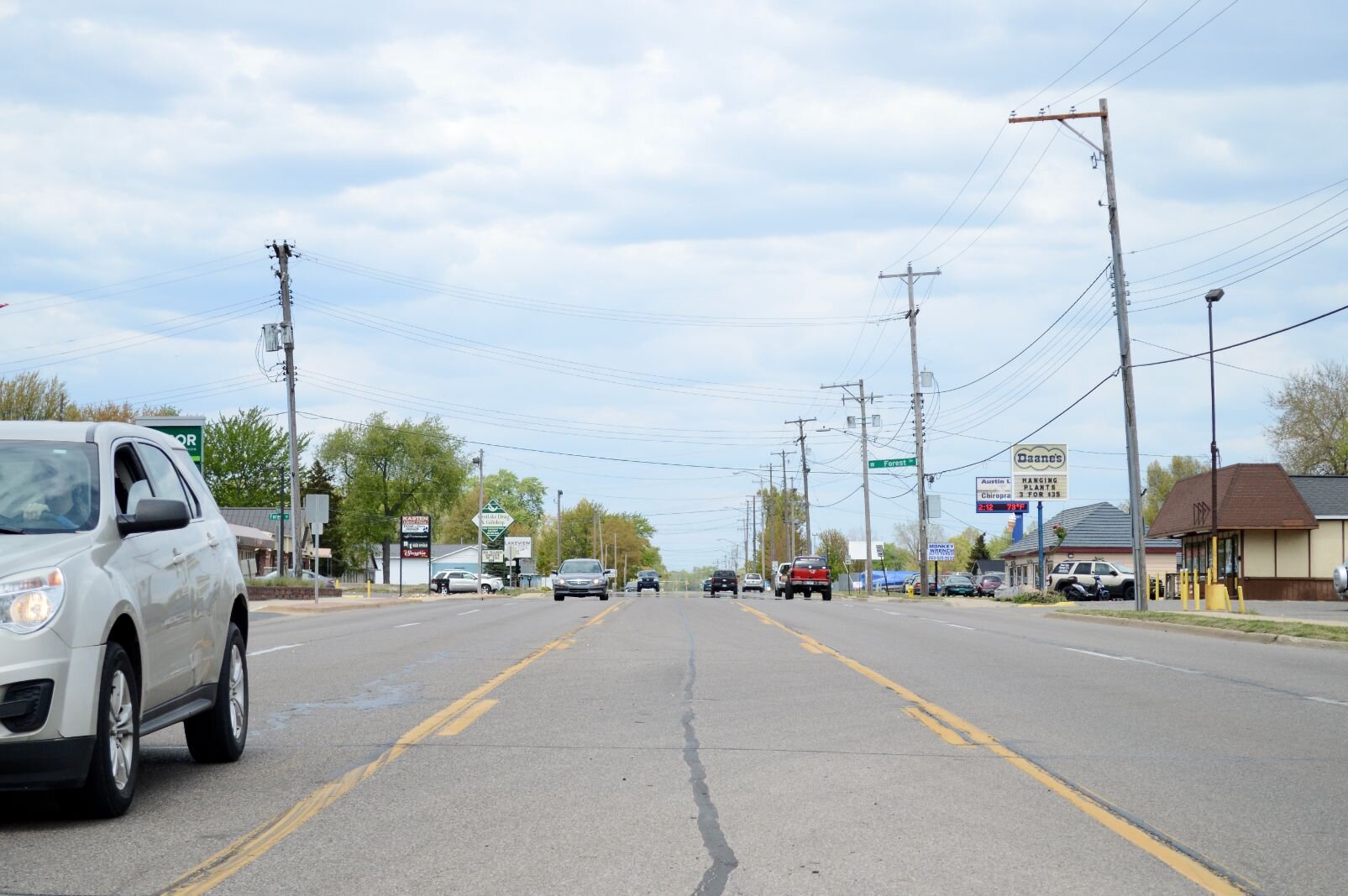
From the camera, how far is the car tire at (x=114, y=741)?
247 inches

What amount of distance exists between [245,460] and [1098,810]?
→ 106933mm

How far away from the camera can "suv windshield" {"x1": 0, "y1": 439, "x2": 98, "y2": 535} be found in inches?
263

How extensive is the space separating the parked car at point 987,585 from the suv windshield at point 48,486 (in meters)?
73.9

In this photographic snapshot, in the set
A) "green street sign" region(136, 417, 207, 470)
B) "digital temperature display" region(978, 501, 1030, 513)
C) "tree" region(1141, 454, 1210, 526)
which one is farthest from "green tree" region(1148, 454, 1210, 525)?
"green street sign" region(136, 417, 207, 470)

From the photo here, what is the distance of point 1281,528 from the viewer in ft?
170

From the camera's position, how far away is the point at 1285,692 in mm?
13445

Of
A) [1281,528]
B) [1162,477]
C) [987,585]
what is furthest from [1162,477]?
[1281,528]

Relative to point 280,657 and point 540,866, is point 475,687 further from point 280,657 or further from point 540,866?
point 540,866

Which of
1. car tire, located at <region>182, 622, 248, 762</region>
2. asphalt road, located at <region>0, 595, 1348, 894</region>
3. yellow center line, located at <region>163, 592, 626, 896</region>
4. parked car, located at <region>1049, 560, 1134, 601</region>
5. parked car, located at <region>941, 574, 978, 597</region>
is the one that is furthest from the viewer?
parked car, located at <region>941, 574, 978, 597</region>

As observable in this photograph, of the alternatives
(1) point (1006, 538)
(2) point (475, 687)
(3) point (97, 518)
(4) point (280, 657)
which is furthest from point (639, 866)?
(1) point (1006, 538)

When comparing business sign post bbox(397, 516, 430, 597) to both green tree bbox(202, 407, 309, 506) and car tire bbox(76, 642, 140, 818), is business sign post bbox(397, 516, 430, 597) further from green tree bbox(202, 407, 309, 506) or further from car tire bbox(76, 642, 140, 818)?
car tire bbox(76, 642, 140, 818)

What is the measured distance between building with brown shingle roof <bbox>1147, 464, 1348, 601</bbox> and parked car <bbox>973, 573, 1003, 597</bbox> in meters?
24.9

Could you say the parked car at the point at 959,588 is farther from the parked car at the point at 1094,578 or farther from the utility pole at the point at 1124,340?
the utility pole at the point at 1124,340

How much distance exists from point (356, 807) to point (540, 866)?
159 cm
